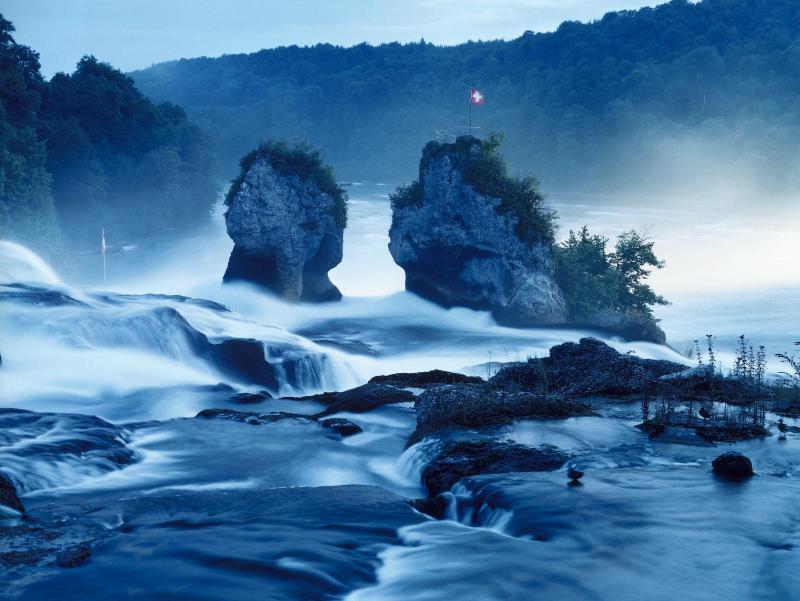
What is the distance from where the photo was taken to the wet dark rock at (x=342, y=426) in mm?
17234

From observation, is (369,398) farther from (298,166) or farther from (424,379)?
(298,166)

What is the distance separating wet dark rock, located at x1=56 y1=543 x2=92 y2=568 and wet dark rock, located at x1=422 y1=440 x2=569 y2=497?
491 cm

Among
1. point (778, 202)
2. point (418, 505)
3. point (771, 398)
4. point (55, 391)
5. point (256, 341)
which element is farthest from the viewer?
point (778, 202)

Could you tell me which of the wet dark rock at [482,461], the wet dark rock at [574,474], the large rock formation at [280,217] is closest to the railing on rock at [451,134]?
the large rock formation at [280,217]

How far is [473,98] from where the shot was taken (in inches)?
1891

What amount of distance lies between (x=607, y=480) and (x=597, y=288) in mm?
34336

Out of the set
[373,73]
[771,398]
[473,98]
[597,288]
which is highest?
[373,73]

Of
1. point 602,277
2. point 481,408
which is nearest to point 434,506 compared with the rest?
point 481,408

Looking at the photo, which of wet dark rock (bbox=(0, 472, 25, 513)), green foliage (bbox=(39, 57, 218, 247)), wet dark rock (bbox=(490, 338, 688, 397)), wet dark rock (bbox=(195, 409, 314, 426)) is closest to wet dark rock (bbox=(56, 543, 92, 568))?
wet dark rock (bbox=(0, 472, 25, 513))

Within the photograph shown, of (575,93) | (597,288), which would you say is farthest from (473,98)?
(575,93)

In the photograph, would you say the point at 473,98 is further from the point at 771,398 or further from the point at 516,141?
the point at 516,141

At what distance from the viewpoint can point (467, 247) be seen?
45469 millimetres

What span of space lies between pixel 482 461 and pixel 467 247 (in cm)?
A: 3324

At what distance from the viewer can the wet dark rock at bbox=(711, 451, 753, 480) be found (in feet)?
38.1
